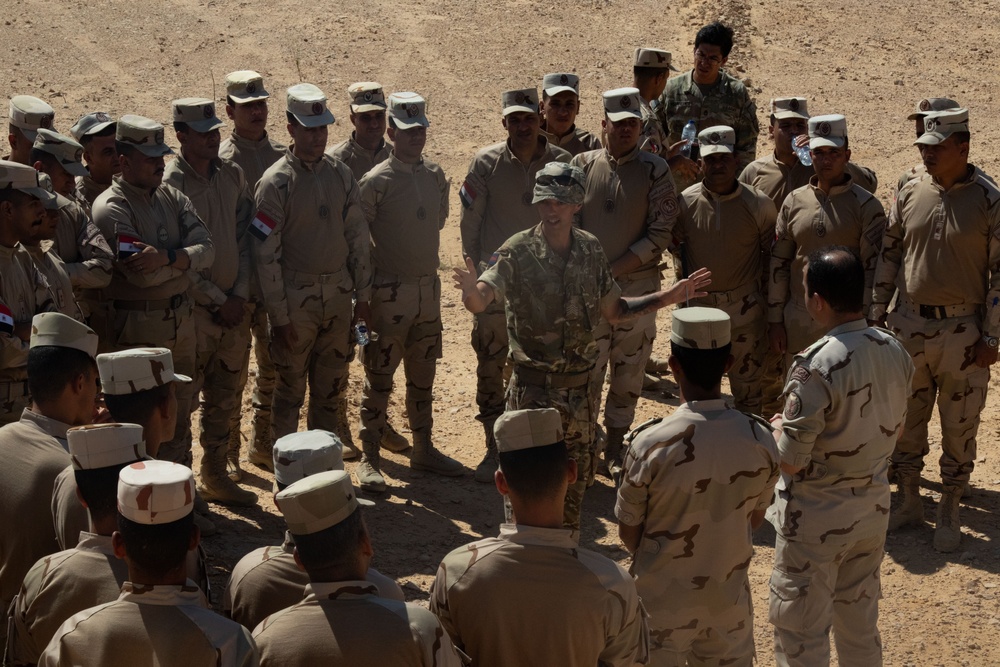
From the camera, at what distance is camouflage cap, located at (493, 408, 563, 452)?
3.79 m

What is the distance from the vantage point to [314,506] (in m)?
3.37

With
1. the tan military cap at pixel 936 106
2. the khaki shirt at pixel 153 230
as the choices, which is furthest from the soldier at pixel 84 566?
the tan military cap at pixel 936 106

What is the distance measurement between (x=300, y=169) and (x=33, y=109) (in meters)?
1.88

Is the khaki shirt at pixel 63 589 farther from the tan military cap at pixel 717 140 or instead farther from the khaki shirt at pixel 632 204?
the tan military cap at pixel 717 140

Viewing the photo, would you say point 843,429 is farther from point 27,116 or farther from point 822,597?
point 27,116

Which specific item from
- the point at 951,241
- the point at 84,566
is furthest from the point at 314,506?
the point at 951,241

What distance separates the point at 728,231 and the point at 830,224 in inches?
26.4

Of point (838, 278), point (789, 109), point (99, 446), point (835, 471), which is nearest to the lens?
point (99, 446)

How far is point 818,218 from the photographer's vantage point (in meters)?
7.47

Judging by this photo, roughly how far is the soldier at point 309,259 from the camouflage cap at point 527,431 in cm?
394

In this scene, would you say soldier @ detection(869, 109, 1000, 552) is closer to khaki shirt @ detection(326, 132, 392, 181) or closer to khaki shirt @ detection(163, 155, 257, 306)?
khaki shirt @ detection(326, 132, 392, 181)

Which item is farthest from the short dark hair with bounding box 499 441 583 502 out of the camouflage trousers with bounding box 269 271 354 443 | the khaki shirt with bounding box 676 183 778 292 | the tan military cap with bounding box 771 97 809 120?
the tan military cap with bounding box 771 97 809 120

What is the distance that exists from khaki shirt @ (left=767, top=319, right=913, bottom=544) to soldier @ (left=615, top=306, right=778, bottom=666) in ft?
1.53

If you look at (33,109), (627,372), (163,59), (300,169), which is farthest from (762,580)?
(163,59)
